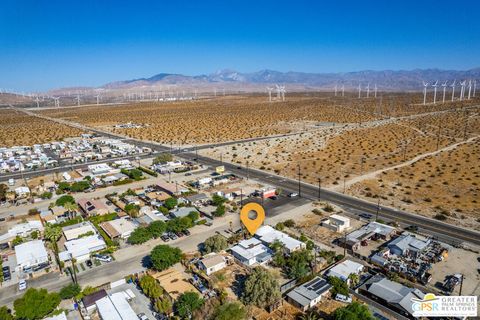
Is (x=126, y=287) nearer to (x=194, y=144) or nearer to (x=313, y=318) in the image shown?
(x=313, y=318)

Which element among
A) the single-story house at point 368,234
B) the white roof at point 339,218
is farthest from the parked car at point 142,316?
the white roof at point 339,218

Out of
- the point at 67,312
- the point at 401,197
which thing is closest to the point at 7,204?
the point at 67,312

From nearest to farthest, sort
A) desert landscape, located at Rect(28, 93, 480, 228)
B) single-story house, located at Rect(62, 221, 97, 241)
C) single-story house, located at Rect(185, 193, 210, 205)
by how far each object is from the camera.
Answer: single-story house, located at Rect(62, 221, 97, 241) < single-story house, located at Rect(185, 193, 210, 205) < desert landscape, located at Rect(28, 93, 480, 228)

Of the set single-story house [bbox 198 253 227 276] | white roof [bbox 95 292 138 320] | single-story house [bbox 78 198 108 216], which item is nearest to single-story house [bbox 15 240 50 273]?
single-story house [bbox 78 198 108 216]

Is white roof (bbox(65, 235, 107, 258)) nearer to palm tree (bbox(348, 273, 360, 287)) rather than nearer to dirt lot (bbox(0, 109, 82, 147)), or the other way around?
palm tree (bbox(348, 273, 360, 287))

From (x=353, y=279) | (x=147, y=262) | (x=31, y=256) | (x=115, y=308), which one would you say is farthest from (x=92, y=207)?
(x=353, y=279)

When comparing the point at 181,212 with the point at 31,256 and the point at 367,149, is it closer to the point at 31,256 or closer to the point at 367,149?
the point at 31,256

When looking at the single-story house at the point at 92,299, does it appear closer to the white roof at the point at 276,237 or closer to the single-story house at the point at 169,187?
the white roof at the point at 276,237
